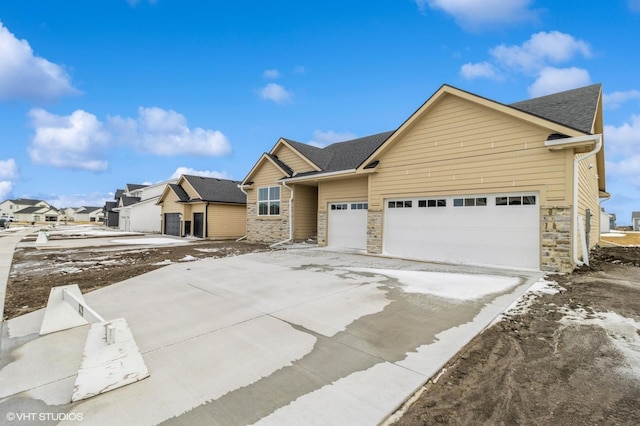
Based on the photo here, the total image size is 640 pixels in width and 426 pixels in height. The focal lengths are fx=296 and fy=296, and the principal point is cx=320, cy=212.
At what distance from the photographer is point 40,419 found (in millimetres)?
2541

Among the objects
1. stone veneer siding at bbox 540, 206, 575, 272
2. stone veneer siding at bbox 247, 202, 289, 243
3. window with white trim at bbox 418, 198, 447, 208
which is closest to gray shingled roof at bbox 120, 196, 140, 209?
stone veneer siding at bbox 247, 202, 289, 243

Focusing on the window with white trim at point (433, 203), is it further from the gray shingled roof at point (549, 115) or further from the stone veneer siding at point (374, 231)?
the gray shingled roof at point (549, 115)

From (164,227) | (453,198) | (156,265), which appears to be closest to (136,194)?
(164,227)

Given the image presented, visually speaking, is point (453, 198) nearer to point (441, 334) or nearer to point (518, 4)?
point (518, 4)

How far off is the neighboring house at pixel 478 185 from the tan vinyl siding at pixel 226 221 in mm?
12042

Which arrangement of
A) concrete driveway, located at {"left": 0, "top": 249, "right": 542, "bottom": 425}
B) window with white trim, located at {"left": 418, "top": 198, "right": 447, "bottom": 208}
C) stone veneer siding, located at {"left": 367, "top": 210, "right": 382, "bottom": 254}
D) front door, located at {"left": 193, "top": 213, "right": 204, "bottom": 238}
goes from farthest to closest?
1. front door, located at {"left": 193, "top": 213, "right": 204, "bottom": 238}
2. stone veneer siding, located at {"left": 367, "top": 210, "right": 382, "bottom": 254}
3. window with white trim, located at {"left": 418, "top": 198, "right": 447, "bottom": 208}
4. concrete driveway, located at {"left": 0, "top": 249, "right": 542, "bottom": 425}

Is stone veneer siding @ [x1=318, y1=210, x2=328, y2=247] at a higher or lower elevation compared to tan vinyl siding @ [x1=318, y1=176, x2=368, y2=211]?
lower

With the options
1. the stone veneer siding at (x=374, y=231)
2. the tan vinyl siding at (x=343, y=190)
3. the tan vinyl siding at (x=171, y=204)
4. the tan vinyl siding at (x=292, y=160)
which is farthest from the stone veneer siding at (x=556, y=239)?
the tan vinyl siding at (x=171, y=204)

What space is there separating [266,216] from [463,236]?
11663 mm

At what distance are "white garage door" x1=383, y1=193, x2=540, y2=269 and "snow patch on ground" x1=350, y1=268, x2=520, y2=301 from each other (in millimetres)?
1750

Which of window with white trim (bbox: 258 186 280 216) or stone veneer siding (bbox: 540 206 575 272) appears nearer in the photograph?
stone veneer siding (bbox: 540 206 575 272)

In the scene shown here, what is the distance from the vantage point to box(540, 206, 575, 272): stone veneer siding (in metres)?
7.98

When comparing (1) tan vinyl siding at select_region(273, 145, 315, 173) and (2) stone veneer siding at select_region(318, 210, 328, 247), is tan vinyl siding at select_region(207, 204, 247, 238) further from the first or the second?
(2) stone veneer siding at select_region(318, 210, 328, 247)

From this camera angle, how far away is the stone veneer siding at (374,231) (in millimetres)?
12078
